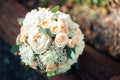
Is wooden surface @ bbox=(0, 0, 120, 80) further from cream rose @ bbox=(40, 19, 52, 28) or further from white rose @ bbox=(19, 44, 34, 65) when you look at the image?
cream rose @ bbox=(40, 19, 52, 28)

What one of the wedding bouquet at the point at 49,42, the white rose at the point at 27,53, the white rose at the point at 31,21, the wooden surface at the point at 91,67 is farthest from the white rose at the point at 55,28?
the wooden surface at the point at 91,67

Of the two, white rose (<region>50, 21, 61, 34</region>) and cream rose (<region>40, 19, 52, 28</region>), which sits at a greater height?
cream rose (<region>40, 19, 52, 28</region>)

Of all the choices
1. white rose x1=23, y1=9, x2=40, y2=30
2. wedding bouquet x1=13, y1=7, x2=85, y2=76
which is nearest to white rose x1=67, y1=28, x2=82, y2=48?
Answer: wedding bouquet x1=13, y1=7, x2=85, y2=76

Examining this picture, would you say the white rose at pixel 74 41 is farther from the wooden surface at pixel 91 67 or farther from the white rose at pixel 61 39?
the wooden surface at pixel 91 67

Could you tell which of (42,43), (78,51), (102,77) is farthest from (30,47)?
(102,77)

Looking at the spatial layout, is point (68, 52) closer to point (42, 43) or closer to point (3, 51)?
point (42, 43)

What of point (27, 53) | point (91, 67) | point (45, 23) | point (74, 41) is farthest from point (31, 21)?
point (91, 67)
